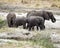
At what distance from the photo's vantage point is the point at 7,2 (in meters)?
39.8

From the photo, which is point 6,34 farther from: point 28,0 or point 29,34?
point 28,0

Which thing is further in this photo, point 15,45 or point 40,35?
point 40,35

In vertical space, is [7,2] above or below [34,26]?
below

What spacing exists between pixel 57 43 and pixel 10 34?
2507mm

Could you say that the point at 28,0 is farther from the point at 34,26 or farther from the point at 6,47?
the point at 6,47

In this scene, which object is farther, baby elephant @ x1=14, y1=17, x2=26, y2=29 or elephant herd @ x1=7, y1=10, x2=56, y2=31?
baby elephant @ x1=14, y1=17, x2=26, y2=29

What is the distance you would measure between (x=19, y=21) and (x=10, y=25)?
0.87 meters

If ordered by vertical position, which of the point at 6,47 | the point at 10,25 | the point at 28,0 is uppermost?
the point at 6,47

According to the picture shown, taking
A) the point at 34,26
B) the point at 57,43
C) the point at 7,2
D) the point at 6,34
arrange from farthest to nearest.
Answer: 1. the point at 7,2
2. the point at 34,26
3. the point at 6,34
4. the point at 57,43

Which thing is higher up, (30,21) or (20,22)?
(30,21)

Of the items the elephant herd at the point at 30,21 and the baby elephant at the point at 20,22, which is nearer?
the elephant herd at the point at 30,21

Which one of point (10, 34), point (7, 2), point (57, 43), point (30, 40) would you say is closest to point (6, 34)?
point (10, 34)

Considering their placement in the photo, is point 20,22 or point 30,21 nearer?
point 30,21

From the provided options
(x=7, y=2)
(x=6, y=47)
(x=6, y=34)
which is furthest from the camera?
(x=7, y=2)
